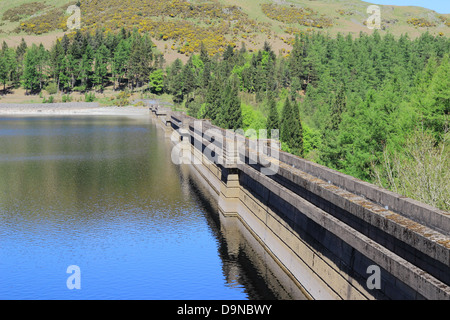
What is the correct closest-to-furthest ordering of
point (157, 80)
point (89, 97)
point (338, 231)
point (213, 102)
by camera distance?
point (338, 231)
point (213, 102)
point (89, 97)
point (157, 80)

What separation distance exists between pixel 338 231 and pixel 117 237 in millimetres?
18806

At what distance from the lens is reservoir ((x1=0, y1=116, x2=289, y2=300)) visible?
25.4 metres

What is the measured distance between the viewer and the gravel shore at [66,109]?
531 feet

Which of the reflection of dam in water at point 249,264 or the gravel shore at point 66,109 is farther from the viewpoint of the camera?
the gravel shore at point 66,109

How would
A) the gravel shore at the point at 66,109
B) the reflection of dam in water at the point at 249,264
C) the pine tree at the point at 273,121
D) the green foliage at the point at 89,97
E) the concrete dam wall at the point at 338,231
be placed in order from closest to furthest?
the concrete dam wall at the point at 338,231, the reflection of dam in water at the point at 249,264, the pine tree at the point at 273,121, the gravel shore at the point at 66,109, the green foliage at the point at 89,97

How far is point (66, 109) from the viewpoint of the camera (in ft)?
541

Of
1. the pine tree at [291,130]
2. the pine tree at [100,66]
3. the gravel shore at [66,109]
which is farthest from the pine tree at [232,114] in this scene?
the pine tree at [100,66]

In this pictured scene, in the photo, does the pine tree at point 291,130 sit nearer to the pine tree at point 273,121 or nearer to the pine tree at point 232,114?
the pine tree at point 273,121

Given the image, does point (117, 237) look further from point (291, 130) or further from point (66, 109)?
point (66, 109)

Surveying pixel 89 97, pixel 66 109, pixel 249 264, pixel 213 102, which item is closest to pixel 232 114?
pixel 213 102

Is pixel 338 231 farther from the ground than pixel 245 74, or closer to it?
closer to it

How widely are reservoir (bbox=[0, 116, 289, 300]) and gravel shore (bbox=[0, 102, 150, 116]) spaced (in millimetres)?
102533

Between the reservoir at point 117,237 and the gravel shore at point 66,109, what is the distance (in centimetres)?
10253

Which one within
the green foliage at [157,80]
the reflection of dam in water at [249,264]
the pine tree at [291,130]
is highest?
the green foliage at [157,80]
